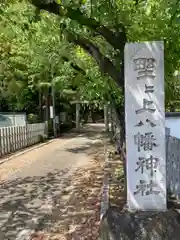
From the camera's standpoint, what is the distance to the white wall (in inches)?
422

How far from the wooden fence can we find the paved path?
5.97 feet

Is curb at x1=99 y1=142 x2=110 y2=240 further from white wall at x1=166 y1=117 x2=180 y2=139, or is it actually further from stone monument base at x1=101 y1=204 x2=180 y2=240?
white wall at x1=166 y1=117 x2=180 y2=139

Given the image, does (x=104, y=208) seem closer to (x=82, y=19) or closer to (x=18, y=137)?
(x=82, y=19)

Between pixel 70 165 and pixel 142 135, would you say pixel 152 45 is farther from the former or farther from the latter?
pixel 70 165

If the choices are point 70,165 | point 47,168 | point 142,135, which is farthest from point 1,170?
point 142,135

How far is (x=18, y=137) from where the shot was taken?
19594mm

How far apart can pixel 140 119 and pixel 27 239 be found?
2557 mm

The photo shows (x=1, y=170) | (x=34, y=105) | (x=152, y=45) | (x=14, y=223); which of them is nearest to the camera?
(x=152, y=45)

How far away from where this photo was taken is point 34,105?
106ft

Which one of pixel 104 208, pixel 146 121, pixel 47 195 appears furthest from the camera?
pixel 47 195

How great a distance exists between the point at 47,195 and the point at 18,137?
1102 centimetres

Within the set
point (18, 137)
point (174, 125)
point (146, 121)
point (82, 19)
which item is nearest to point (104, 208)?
point (146, 121)

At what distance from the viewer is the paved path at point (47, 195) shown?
6.54 m

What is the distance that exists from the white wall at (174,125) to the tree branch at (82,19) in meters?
4.32
